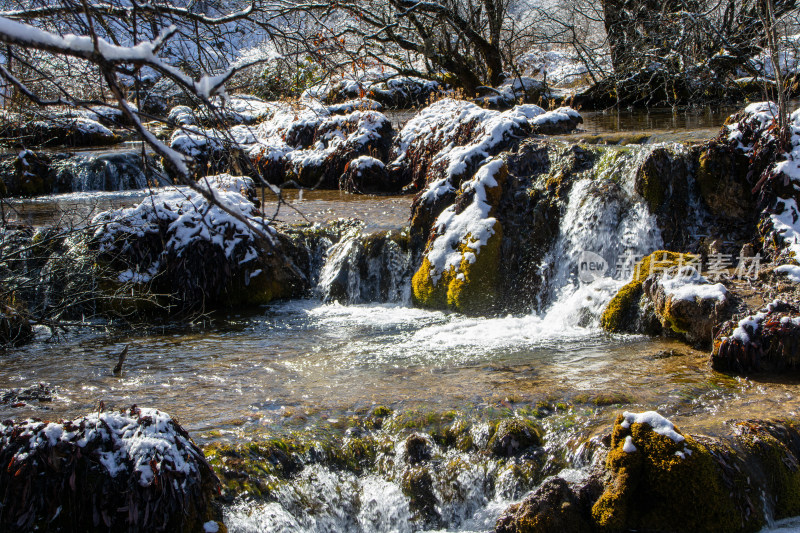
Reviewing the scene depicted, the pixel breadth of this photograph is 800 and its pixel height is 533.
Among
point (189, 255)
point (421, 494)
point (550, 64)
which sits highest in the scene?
point (550, 64)

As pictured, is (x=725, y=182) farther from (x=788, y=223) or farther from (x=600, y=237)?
(x=600, y=237)

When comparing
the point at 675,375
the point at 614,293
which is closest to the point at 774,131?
the point at 614,293

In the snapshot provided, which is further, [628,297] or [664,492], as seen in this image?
[628,297]

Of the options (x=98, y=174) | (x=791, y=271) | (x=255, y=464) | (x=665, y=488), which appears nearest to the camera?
(x=665, y=488)

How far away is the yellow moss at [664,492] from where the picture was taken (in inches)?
138

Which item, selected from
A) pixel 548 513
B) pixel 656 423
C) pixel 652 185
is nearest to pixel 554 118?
pixel 652 185

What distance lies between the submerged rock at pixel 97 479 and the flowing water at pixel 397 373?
39 centimetres

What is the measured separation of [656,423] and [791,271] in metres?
3.37

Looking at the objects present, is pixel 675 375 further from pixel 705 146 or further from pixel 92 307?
pixel 92 307

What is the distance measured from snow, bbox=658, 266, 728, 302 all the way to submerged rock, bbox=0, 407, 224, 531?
4.41 meters

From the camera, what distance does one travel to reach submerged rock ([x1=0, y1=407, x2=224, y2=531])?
3.09m

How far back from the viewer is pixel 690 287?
5957 millimetres

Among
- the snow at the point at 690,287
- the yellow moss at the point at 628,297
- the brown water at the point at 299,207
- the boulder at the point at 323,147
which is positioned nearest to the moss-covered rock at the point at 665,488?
the snow at the point at 690,287

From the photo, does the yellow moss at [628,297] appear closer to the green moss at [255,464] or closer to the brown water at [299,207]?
the brown water at [299,207]
